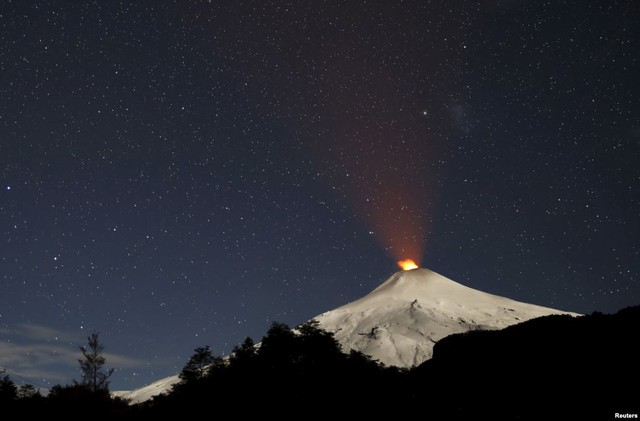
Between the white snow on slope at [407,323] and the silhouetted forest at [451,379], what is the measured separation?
109m

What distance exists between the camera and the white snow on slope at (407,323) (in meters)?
141

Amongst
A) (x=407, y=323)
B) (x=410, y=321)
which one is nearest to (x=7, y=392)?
(x=407, y=323)

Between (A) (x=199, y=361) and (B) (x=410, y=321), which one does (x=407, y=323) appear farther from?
(A) (x=199, y=361)

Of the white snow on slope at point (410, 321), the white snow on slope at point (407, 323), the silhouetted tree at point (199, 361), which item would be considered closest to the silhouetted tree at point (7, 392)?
the silhouetted tree at point (199, 361)

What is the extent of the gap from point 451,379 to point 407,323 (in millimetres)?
153339

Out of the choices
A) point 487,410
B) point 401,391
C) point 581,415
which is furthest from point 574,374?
point 401,391

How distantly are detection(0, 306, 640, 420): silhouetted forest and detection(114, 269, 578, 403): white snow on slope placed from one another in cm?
10932

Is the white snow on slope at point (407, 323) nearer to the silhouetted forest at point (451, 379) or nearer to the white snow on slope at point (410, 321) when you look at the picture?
the white snow on slope at point (410, 321)

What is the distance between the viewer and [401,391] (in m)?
18.6

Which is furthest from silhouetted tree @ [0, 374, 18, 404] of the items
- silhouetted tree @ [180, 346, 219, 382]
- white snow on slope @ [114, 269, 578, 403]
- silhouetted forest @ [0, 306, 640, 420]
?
white snow on slope @ [114, 269, 578, 403]

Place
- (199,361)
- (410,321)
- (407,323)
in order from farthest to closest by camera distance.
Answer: (410,321) → (407,323) → (199,361)

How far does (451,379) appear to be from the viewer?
16.5 m

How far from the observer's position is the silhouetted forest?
12.3 meters

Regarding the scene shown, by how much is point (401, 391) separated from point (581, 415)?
7.92m
